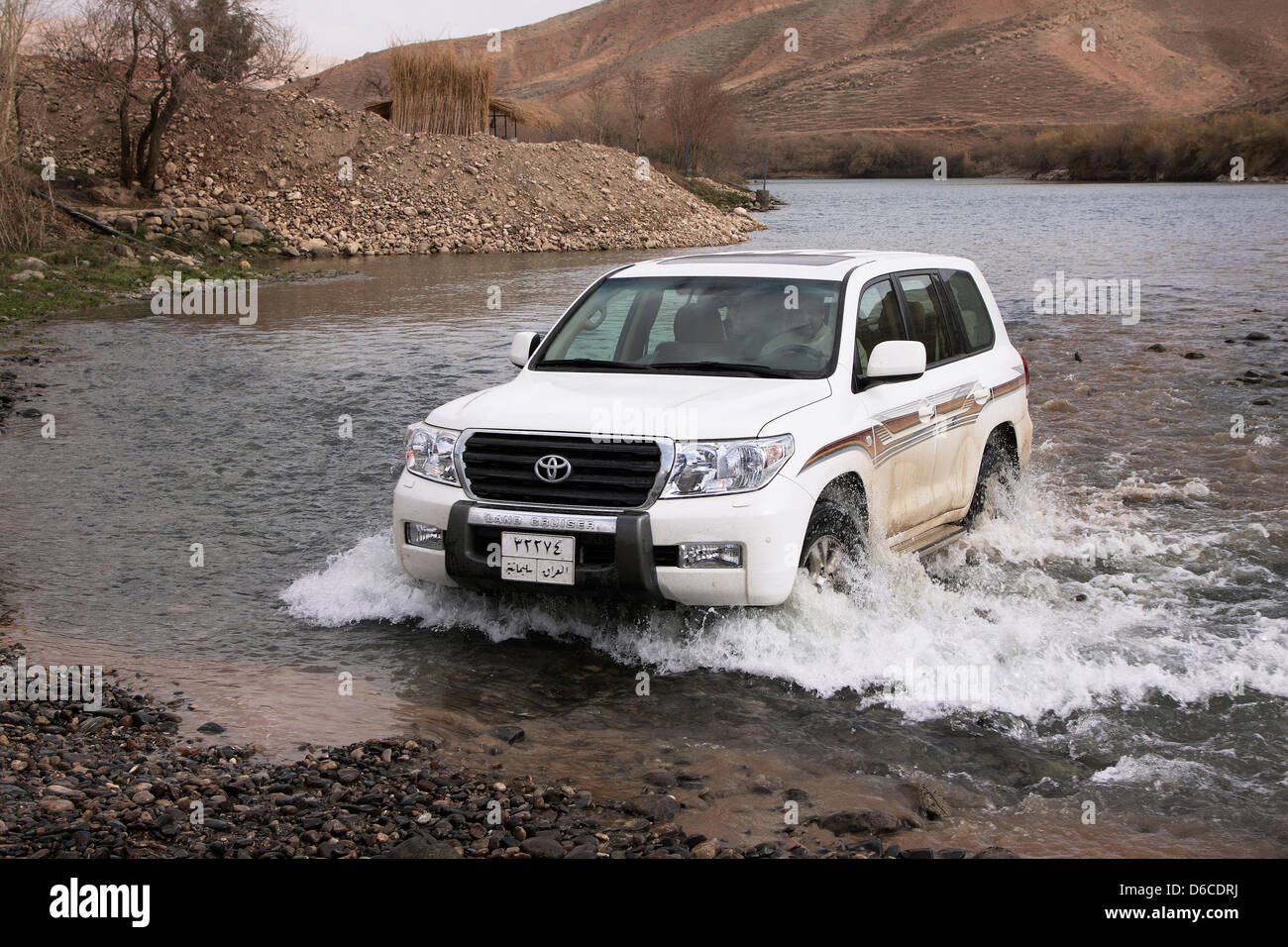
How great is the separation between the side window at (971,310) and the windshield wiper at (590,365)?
232cm

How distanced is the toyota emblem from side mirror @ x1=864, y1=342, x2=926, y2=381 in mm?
1721

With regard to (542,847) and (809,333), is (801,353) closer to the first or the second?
(809,333)

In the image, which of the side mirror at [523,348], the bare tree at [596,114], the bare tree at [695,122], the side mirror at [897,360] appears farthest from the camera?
the bare tree at [695,122]

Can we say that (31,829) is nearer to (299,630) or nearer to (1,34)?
(299,630)

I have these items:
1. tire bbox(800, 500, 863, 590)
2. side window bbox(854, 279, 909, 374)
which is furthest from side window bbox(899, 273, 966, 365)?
tire bbox(800, 500, 863, 590)

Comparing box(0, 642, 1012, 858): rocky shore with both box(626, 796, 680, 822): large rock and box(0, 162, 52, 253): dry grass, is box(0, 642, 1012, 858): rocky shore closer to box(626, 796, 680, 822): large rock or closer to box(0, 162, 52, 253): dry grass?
box(626, 796, 680, 822): large rock

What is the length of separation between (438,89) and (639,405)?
42.0m

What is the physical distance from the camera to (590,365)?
689 cm

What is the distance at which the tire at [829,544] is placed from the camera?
5988mm

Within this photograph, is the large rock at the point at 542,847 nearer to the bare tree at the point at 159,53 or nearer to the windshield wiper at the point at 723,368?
the windshield wiper at the point at 723,368

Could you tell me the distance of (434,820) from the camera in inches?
169

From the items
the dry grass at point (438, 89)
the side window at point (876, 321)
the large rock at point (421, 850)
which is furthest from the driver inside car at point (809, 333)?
the dry grass at point (438, 89)

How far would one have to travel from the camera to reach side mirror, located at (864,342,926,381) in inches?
251

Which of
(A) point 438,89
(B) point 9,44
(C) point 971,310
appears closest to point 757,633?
(C) point 971,310
